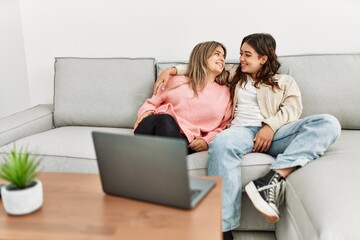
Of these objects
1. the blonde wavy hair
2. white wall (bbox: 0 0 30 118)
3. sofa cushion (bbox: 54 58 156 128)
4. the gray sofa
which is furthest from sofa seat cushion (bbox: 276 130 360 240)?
white wall (bbox: 0 0 30 118)

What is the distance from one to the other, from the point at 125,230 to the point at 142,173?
15 cm

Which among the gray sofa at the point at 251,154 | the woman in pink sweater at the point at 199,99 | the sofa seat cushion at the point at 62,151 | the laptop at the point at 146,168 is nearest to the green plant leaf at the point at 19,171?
the laptop at the point at 146,168

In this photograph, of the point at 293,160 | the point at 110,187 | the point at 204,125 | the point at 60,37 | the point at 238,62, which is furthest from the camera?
the point at 60,37

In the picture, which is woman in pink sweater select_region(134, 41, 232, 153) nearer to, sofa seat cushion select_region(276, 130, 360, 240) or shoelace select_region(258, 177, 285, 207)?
shoelace select_region(258, 177, 285, 207)

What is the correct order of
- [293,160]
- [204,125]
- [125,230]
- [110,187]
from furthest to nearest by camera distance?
[204,125]
[293,160]
[110,187]
[125,230]

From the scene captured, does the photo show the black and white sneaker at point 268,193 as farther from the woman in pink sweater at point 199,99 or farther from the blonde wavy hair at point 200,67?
the blonde wavy hair at point 200,67

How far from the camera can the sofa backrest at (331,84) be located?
1994mm

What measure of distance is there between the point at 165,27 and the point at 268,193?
1.36 metres

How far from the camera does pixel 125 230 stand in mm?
907

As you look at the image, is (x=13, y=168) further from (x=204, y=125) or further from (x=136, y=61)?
(x=136, y=61)

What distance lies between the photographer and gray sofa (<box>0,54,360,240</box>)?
1.25m

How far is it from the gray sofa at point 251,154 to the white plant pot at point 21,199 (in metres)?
0.38

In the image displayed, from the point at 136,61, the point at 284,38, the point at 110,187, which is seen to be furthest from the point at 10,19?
the point at 110,187

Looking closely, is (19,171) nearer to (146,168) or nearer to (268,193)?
(146,168)
